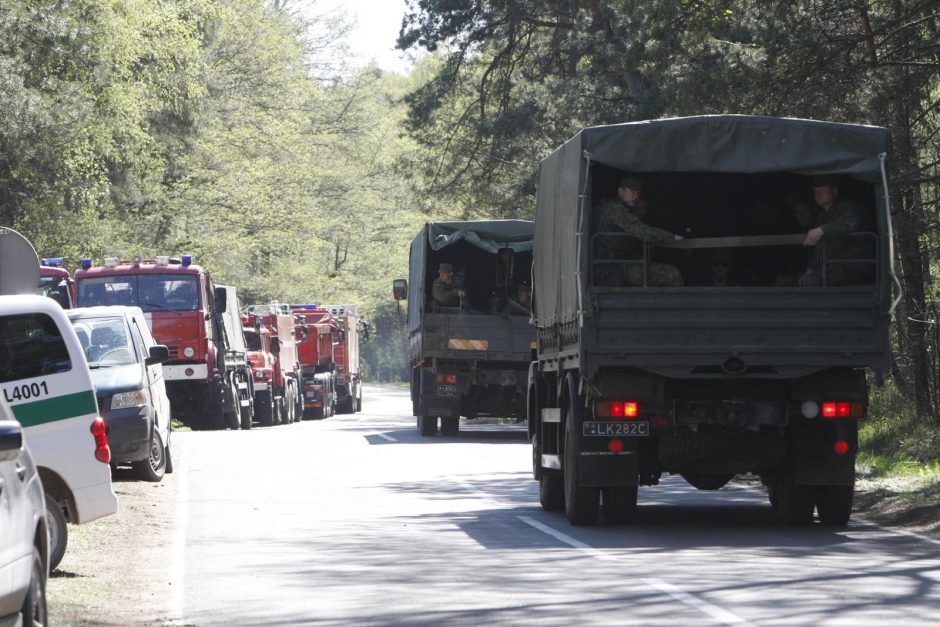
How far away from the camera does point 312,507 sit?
633 inches

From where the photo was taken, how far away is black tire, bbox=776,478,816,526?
542 inches

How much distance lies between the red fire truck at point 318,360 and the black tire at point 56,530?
3507 cm

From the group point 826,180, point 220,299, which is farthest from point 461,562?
point 220,299

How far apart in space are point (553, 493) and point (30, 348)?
5901 millimetres

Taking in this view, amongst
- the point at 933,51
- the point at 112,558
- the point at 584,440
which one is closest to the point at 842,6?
the point at 933,51

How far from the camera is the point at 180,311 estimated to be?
30.9 m

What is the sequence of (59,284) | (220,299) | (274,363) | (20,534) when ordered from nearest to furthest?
(20,534) → (59,284) → (220,299) → (274,363)

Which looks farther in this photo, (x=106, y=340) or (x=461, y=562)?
(x=106, y=340)

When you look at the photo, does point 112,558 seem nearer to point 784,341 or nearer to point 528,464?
point 784,341

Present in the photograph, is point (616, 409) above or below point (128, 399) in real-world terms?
below

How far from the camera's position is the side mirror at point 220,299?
103 feet

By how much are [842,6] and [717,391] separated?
7.54 m

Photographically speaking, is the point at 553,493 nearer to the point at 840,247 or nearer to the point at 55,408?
the point at 840,247

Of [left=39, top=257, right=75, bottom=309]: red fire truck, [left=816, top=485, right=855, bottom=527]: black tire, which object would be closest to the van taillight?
[left=816, top=485, right=855, bottom=527]: black tire
